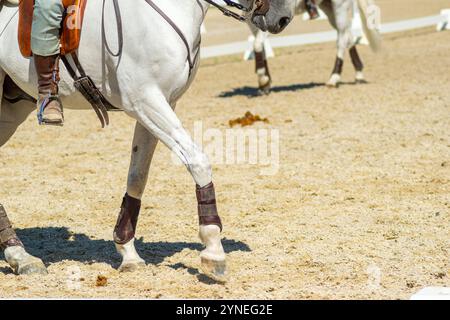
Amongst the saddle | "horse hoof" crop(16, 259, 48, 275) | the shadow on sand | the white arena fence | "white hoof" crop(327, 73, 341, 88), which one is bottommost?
the white arena fence

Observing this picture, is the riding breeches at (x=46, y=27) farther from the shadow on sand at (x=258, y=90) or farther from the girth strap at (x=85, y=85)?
the shadow on sand at (x=258, y=90)

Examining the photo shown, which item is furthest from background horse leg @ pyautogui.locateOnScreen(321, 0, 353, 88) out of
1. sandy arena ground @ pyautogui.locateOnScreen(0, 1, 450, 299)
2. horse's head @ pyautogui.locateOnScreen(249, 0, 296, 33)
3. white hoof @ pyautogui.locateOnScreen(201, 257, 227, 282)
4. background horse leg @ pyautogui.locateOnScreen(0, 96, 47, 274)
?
white hoof @ pyautogui.locateOnScreen(201, 257, 227, 282)

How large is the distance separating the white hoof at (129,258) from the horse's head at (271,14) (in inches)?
66.1

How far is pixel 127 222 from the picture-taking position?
5668 mm

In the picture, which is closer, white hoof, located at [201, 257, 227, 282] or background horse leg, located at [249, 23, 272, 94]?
white hoof, located at [201, 257, 227, 282]

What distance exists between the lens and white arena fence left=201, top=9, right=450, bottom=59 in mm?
18812

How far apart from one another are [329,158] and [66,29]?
4.53m

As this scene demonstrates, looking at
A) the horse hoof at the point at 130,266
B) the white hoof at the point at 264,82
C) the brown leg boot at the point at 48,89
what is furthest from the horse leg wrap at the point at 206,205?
the white hoof at the point at 264,82

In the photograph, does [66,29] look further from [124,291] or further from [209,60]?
[209,60]

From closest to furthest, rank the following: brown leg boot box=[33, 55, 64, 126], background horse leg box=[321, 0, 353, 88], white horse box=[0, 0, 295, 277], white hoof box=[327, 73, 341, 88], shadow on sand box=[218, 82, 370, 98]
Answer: white horse box=[0, 0, 295, 277] → brown leg boot box=[33, 55, 64, 126] → shadow on sand box=[218, 82, 370, 98] → white hoof box=[327, 73, 341, 88] → background horse leg box=[321, 0, 353, 88]

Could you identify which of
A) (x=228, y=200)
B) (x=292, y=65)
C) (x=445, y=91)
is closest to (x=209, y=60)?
(x=292, y=65)

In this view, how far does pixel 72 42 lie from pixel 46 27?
0.17m

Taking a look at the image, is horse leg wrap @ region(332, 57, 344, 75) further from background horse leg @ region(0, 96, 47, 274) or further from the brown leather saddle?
the brown leather saddle

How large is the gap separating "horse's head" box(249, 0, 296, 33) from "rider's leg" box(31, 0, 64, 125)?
1.15 metres
